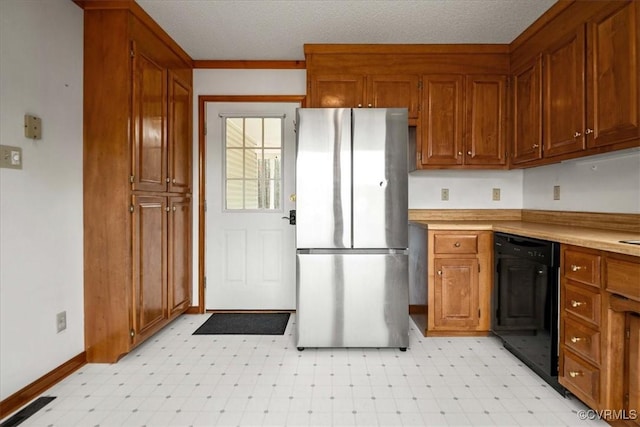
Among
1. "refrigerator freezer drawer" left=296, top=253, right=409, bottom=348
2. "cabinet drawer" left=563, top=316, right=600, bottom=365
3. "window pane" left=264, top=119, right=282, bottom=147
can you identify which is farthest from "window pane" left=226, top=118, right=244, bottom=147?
"cabinet drawer" left=563, top=316, right=600, bottom=365

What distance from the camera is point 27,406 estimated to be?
1.74 meters

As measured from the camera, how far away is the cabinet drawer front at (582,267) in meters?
1.58

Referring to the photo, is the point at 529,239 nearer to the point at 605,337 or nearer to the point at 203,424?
the point at 605,337

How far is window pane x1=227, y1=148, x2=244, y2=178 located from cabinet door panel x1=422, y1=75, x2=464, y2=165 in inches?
66.8

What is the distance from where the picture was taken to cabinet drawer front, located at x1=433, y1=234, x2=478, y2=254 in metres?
2.52

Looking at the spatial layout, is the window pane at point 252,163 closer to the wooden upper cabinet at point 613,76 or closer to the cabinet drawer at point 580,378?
the wooden upper cabinet at point 613,76

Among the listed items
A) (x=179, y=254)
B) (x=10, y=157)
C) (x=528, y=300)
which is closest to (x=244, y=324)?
(x=179, y=254)

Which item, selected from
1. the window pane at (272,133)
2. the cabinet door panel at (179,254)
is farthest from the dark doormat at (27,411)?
the window pane at (272,133)

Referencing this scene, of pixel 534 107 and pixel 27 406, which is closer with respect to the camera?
pixel 27 406

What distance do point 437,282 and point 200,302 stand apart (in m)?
2.15

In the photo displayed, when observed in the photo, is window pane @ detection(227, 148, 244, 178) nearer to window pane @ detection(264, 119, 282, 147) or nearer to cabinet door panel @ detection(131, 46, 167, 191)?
window pane @ detection(264, 119, 282, 147)

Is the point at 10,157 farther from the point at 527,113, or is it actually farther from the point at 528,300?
the point at 527,113

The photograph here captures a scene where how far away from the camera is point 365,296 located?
2361mm

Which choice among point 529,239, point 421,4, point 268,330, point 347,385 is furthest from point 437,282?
point 421,4
